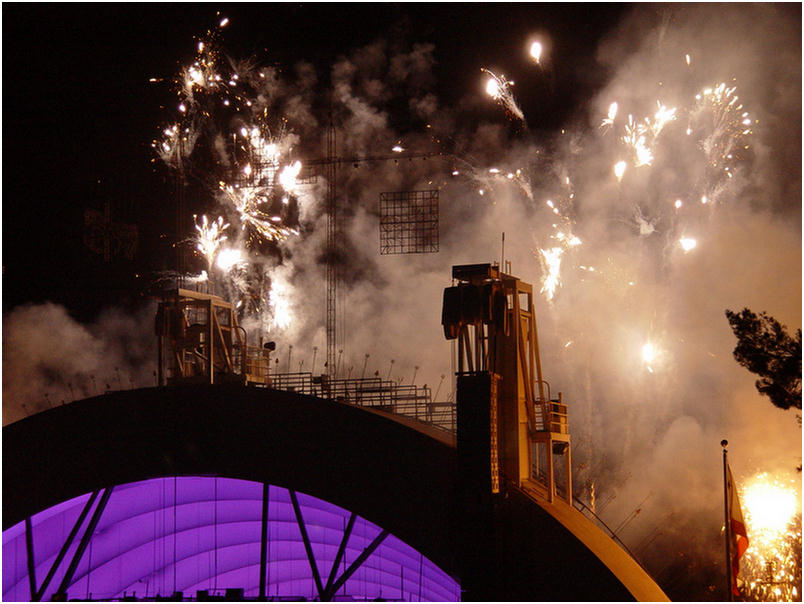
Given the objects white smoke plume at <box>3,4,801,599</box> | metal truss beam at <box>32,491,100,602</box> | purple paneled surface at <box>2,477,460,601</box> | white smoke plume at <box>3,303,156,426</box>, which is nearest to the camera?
metal truss beam at <box>32,491,100,602</box>

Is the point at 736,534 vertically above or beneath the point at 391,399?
beneath

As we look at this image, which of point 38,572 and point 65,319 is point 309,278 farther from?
point 38,572

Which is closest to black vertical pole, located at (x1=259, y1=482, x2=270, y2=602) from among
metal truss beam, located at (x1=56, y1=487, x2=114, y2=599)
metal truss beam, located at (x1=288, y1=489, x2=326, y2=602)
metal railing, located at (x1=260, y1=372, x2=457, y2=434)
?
metal truss beam, located at (x1=288, y1=489, x2=326, y2=602)

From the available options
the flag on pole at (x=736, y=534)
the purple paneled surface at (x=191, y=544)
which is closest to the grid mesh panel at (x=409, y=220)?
the purple paneled surface at (x=191, y=544)

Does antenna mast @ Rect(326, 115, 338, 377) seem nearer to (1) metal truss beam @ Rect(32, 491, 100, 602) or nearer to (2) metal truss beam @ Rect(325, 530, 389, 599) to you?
(1) metal truss beam @ Rect(32, 491, 100, 602)

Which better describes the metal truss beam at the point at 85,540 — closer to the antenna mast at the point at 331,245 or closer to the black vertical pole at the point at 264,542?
the black vertical pole at the point at 264,542

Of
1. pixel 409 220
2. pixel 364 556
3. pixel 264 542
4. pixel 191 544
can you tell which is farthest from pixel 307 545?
pixel 409 220

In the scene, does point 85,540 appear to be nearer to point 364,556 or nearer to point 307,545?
point 307,545
